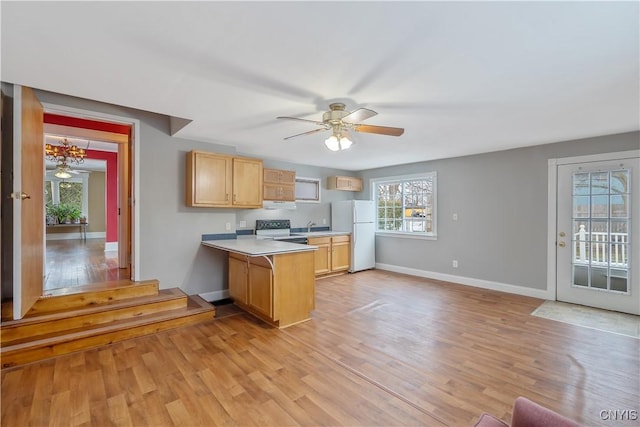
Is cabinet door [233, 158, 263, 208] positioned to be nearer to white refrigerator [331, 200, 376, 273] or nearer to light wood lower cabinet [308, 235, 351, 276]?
light wood lower cabinet [308, 235, 351, 276]

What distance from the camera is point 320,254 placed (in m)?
5.68

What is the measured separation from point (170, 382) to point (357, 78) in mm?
2780

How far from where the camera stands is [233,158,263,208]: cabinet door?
4.32m

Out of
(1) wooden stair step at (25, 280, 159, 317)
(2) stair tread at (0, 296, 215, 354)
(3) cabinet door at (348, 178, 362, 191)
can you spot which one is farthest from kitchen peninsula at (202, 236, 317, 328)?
(3) cabinet door at (348, 178, 362, 191)

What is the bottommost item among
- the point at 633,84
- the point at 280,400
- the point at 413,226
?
the point at 280,400

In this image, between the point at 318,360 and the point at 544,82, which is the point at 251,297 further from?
the point at 544,82

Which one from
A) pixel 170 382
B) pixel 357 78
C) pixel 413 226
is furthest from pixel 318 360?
pixel 413 226

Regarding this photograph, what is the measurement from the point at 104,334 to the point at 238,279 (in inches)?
60.2

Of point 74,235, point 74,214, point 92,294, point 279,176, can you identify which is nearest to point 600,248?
point 279,176

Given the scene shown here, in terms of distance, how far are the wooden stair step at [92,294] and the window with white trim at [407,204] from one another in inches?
186

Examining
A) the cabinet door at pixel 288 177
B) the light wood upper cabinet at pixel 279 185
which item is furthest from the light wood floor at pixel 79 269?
the cabinet door at pixel 288 177

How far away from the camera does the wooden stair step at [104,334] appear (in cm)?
250

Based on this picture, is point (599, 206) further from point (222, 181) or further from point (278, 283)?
point (222, 181)

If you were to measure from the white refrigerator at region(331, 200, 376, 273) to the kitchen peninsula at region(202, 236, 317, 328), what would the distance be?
2.66m
